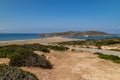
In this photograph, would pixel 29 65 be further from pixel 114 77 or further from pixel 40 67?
pixel 114 77

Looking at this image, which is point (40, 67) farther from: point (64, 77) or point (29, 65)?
point (64, 77)

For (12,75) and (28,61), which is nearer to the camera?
(12,75)

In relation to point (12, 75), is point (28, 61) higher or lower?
lower

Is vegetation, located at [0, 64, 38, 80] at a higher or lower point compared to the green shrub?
higher

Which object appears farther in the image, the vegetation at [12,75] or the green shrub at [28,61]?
the green shrub at [28,61]

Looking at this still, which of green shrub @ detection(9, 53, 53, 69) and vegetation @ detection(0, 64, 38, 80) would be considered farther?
green shrub @ detection(9, 53, 53, 69)

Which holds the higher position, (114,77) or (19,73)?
(19,73)

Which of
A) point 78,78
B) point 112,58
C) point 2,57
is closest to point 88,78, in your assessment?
point 78,78

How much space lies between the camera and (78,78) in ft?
34.7

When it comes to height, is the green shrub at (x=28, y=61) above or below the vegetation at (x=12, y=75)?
below

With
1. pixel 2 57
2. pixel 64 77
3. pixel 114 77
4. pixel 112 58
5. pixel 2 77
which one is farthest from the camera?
pixel 112 58

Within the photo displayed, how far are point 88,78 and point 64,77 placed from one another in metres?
1.33

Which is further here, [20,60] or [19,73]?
[20,60]

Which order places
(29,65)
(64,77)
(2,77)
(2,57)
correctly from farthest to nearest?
(2,57) → (29,65) → (64,77) → (2,77)
